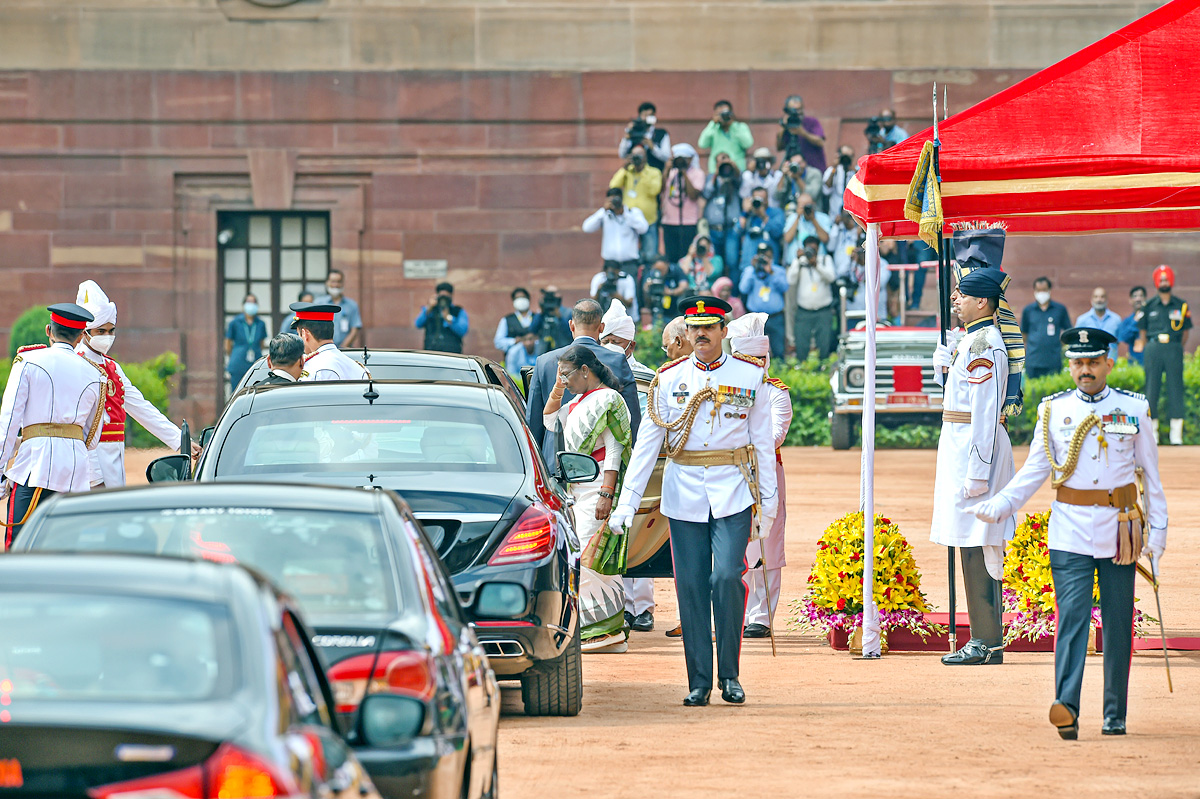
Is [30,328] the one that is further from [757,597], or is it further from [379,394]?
[379,394]

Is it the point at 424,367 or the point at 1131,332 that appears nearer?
the point at 424,367

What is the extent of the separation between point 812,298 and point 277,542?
68.8 ft

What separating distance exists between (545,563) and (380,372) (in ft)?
14.6

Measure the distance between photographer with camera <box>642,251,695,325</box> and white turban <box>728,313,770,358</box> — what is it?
15402mm

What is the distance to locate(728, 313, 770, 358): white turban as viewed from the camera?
10617mm

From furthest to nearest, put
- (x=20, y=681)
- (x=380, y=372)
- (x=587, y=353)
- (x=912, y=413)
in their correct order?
(x=912, y=413) < (x=380, y=372) < (x=587, y=353) < (x=20, y=681)

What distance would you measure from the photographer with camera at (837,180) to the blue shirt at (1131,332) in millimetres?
4502

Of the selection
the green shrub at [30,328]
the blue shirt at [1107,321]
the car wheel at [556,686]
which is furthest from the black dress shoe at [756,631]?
the green shrub at [30,328]

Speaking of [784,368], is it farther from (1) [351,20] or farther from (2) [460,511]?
(2) [460,511]

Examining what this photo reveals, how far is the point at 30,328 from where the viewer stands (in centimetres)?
2695

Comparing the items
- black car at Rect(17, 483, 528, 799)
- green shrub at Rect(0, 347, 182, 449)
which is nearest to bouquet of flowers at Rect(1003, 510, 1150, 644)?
black car at Rect(17, 483, 528, 799)

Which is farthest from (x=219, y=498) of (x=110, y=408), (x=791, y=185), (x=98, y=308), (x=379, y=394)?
(x=791, y=185)

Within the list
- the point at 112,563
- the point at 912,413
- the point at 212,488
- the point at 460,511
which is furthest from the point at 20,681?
the point at 912,413

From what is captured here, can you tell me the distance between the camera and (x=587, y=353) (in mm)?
10336
